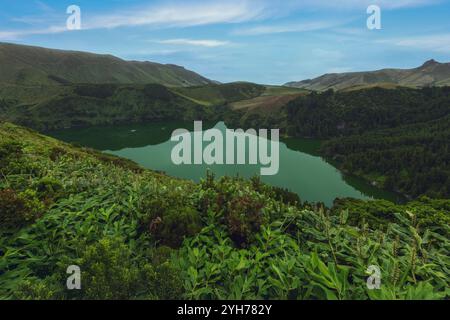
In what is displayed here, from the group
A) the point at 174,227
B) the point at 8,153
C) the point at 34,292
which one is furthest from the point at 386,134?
the point at 34,292

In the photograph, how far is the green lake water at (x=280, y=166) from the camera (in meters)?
76.1

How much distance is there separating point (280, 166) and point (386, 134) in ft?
277

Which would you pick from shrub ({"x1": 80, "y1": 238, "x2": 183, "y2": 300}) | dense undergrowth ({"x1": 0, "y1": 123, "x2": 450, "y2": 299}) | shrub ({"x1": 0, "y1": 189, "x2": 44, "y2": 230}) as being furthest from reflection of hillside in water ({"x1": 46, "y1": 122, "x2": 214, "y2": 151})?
shrub ({"x1": 80, "y1": 238, "x2": 183, "y2": 300})

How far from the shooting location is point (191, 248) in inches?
281

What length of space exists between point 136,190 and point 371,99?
21405 centimetres

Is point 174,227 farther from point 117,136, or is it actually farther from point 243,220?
point 117,136

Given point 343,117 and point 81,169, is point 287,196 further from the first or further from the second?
point 343,117

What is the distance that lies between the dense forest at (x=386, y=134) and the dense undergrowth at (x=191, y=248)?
8883 cm

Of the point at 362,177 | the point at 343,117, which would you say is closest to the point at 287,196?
the point at 362,177

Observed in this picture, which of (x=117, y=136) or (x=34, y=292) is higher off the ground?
(x=34, y=292)

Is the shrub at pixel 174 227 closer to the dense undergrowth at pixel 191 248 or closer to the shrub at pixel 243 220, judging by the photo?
the dense undergrowth at pixel 191 248

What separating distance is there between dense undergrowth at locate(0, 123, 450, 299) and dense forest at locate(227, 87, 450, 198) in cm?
8883

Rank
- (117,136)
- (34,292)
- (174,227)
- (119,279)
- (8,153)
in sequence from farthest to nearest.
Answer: (117,136)
(8,153)
(174,227)
(119,279)
(34,292)

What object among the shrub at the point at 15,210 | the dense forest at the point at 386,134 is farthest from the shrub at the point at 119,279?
the dense forest at the point at 386,134
